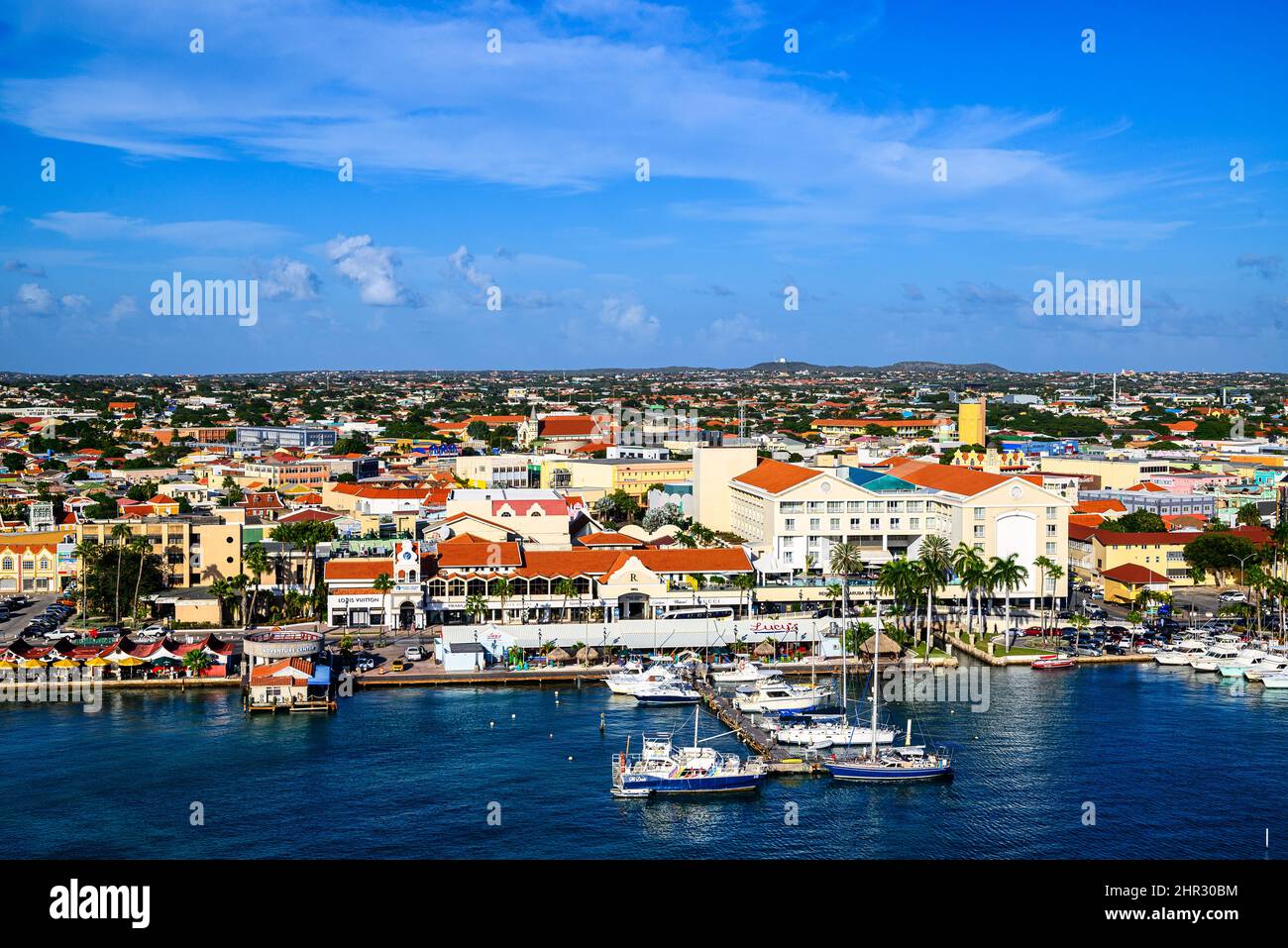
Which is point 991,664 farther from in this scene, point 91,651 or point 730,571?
point 91,651

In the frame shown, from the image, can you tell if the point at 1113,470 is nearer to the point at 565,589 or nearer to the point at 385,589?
the point at 565,589

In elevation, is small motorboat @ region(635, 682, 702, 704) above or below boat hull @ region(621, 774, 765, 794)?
above

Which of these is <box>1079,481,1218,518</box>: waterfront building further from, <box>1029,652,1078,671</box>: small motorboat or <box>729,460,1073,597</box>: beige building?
<box>1029,652,1078,671</box>: small motorboat

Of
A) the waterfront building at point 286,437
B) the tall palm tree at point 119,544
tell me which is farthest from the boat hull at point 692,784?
the waterfront building at point 286,437

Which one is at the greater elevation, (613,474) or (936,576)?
(613,474)

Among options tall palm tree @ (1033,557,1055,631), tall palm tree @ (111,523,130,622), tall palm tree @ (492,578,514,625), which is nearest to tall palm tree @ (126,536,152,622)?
tall palm tree @ (111,523,130,622)

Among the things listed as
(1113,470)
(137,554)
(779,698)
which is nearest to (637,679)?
(779,698)
